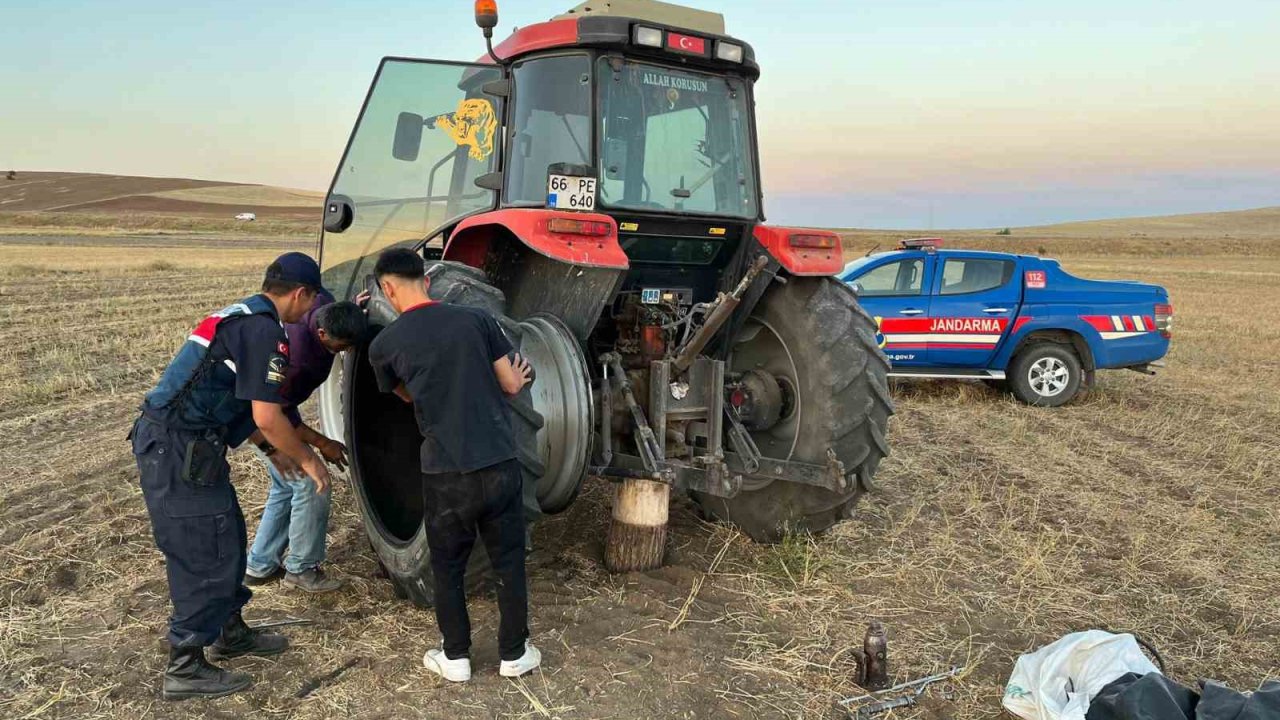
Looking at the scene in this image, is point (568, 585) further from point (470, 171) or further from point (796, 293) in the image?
point (470, 171)

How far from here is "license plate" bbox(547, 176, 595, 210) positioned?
4.06 m

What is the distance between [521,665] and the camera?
3307 millimetres

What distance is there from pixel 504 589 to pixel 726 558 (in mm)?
1596

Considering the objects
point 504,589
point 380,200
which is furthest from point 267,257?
point 504,589

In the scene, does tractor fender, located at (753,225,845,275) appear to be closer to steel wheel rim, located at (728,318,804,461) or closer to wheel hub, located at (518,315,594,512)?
steel wheel rim, located at (728,318,804,461)

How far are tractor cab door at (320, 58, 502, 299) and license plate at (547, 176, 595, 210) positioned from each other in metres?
0.47

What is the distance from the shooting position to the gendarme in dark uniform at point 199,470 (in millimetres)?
3221

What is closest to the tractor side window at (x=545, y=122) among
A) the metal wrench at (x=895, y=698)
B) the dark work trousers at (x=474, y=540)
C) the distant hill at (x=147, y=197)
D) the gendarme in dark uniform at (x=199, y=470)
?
the gendarme in dark uniform at (x=199, y=470)

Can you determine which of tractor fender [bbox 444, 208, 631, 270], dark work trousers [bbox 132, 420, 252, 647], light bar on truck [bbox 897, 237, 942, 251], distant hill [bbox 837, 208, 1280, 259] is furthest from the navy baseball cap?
distant hill [bbox 837, 208, 1280, 259]

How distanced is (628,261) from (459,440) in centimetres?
146

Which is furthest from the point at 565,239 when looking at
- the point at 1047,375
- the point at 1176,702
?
the point at 1047,375

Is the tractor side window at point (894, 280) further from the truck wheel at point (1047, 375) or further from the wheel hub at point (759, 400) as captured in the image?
the wheel hub at point (759, 400)

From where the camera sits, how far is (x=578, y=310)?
156 inches

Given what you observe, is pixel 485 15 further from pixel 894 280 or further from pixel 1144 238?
pixel 1144 238
